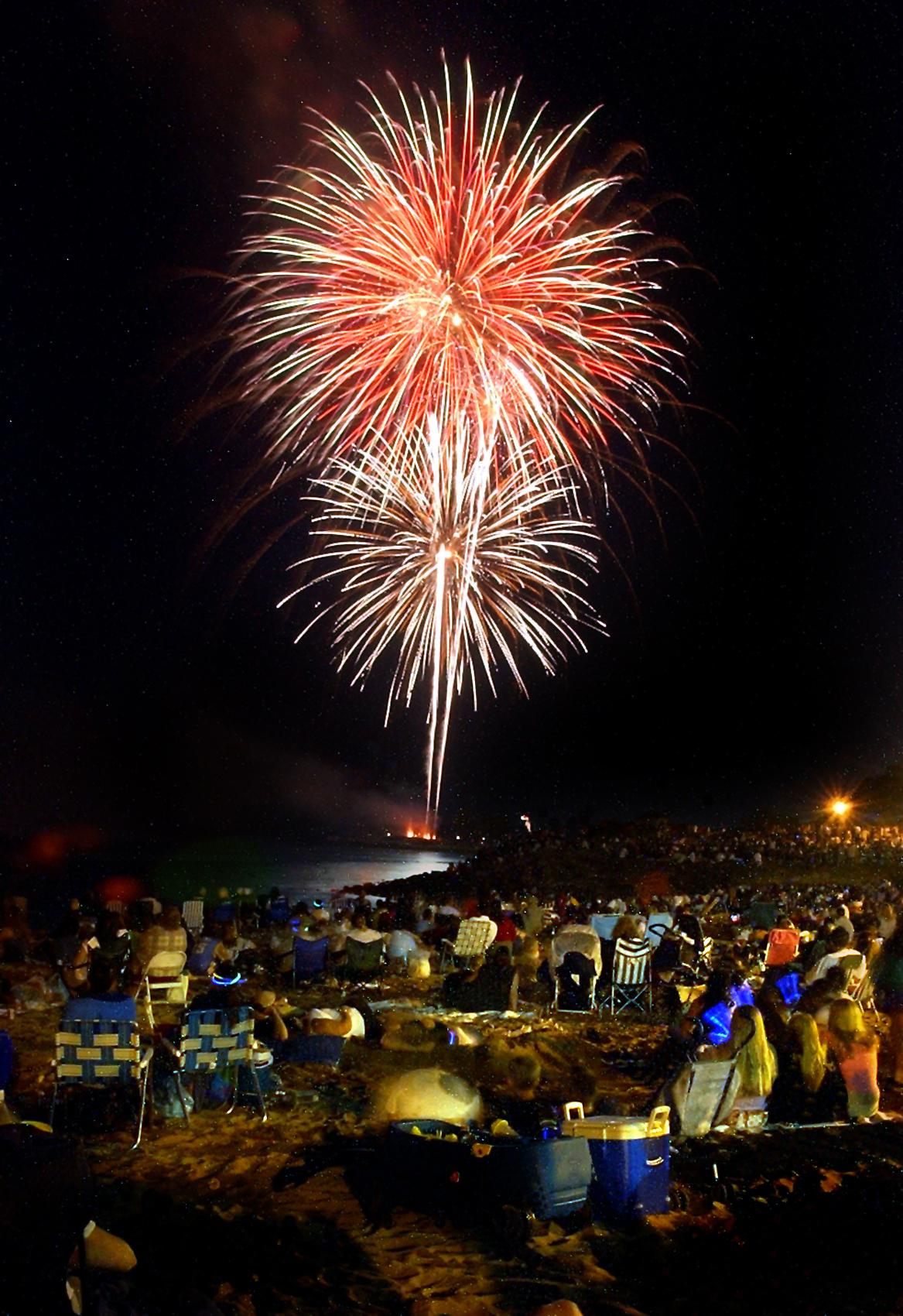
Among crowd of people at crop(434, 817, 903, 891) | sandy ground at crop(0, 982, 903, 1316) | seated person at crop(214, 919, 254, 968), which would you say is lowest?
sandy ground at crop(0, 982, 903, 1316)

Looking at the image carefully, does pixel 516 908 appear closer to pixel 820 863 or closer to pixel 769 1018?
pixel 769 1018

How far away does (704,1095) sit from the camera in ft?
22.9

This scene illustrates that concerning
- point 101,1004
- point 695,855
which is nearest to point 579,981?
point 101,1004

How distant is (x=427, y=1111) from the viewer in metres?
6.76

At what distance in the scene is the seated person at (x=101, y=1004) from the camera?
7.09 m

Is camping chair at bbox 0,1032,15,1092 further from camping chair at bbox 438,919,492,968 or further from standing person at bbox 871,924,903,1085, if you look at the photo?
camping chair at bbox 438,919,492,968

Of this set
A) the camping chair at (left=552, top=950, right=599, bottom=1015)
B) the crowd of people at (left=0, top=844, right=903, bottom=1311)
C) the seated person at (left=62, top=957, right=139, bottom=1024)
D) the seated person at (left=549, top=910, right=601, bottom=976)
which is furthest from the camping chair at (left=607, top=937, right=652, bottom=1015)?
the seated person at (left=62, top=957, right=139, bottom=1024)

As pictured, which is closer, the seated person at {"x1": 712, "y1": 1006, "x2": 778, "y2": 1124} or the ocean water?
the seated person at {"x1": 712, "y1": 1006, "x2": 778, "y2": 1124}

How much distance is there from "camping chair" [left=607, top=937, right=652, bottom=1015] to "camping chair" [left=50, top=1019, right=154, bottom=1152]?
673 centimetres

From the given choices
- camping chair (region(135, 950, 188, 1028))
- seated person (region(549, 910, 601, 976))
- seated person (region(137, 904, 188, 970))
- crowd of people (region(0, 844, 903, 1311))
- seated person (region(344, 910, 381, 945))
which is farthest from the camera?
seated person (region(344, 910, 381, 945))

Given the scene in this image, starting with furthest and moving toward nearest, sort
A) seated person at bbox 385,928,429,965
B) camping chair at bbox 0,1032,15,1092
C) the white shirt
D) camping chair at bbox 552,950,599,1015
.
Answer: seated person at bbox 385,928,429,965 < camping chair at bbox 552,950,599,1015 < the white shirt < camping chair at bbox 0,1032,15,1092

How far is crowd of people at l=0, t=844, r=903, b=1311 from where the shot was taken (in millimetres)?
7254

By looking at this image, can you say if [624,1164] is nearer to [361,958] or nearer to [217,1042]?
[217,1042]

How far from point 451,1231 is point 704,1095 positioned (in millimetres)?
2188
